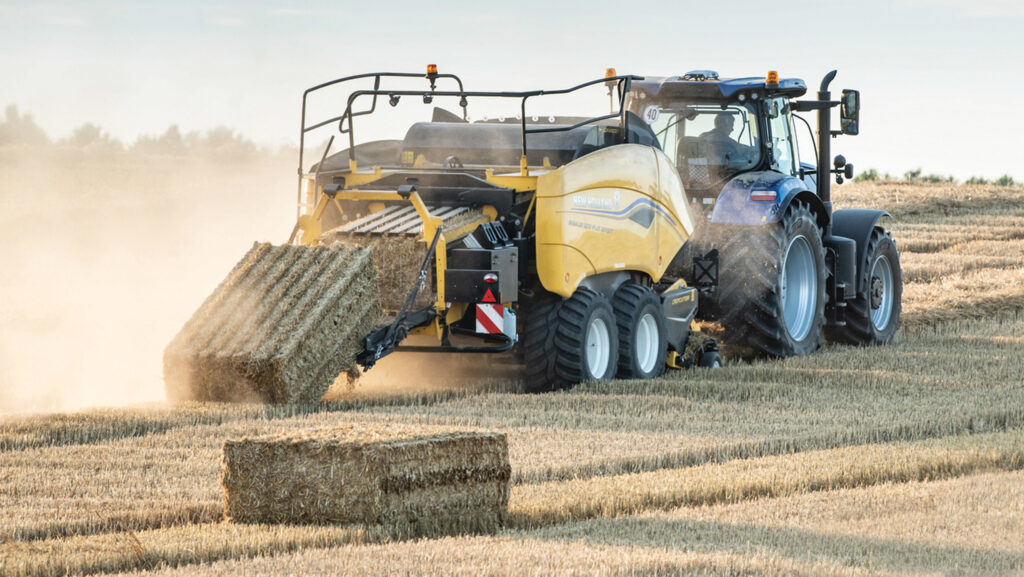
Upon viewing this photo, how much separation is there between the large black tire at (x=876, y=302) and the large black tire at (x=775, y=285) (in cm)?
108

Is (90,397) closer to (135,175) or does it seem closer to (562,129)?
(562,129)

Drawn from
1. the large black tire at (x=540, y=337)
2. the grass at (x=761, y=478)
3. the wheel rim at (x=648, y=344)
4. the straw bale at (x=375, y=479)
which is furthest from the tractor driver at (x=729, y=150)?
the straw bale at (x=375, y=479)

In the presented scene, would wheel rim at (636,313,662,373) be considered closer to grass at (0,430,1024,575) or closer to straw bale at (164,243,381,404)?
straw bale at (164,243,381,404)

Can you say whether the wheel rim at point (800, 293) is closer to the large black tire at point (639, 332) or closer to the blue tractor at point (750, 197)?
the blue tractor at point (750, 197)

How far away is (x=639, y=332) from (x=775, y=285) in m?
1.59

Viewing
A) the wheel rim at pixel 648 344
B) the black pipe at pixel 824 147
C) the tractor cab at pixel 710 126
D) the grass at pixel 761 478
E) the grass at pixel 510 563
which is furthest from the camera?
the black pipe at pixel 824 147

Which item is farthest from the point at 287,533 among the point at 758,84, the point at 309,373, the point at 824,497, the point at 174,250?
the point at 174,250

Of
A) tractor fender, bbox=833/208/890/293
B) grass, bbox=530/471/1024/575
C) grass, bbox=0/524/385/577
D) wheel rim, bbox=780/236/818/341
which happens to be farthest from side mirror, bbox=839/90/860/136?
grass, bbox=0/524/385/577

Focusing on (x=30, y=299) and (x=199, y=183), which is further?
(x=199, y=183)

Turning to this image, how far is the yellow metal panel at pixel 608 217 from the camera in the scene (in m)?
10.6

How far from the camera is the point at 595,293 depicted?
11164 mm

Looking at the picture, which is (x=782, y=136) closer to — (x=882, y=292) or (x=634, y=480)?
(x=882, y=292)

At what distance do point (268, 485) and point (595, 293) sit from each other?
5079 mm

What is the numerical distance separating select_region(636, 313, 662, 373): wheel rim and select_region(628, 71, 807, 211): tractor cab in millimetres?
1715
